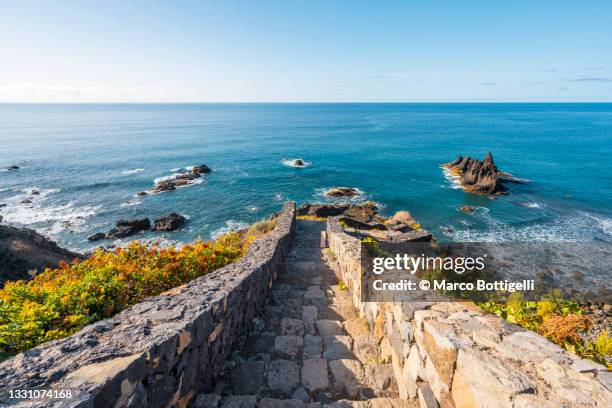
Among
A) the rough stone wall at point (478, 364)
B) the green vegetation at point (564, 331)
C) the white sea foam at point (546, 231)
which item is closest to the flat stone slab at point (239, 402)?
the rough stone wall at point (478, 364)

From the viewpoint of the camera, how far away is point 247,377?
4277 millimetres

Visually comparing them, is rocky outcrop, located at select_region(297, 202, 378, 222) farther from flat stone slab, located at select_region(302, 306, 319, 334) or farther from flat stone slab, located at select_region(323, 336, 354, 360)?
flat stone slab, located at select_region(323, 336, 354, 360)

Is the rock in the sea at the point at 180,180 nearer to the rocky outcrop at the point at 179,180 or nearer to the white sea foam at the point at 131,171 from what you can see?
the rocky outcrop at the point at 179,180

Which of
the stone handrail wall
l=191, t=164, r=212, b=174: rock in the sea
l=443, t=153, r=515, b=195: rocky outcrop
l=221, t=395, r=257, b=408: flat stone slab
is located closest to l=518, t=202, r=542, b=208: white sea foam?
l=443, t=153, r=515, b=195: rocky outcrop

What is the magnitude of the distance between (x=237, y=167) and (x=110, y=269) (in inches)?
1850

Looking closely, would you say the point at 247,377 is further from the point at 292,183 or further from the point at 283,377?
the point at 292,183

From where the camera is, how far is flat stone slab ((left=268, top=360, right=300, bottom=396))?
4.05 meters

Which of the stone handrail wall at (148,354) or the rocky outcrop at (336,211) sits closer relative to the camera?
the stone handrail wall at (148,354)

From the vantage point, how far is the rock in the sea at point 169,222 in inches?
1186

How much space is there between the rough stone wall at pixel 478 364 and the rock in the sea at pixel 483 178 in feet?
→ 136

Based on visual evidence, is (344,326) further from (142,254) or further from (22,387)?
(142,254)

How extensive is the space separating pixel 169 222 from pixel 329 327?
94.1ft

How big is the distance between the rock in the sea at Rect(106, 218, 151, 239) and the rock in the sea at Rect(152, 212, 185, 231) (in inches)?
37.4

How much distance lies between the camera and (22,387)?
232 centimetres
